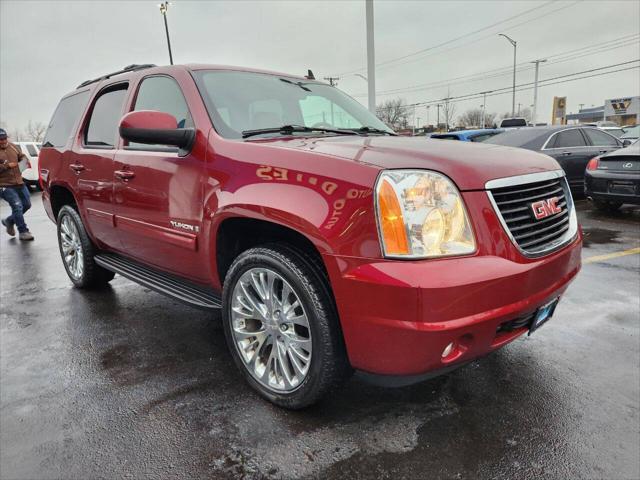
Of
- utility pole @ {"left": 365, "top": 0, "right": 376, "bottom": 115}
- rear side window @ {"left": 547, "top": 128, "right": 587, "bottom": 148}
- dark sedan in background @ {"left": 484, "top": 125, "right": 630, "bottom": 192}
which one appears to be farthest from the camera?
utility pole @ {"left": 365, "top": 0, "right": 376, "bottom": 115}

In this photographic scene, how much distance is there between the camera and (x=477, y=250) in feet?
6.30

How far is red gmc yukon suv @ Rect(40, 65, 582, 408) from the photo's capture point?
6.18 ft

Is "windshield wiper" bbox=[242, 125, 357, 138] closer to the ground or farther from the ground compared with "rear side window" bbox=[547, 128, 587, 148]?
farther from the ground

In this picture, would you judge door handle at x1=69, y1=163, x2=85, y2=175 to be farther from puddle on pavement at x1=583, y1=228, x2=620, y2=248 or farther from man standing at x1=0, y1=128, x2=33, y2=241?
puddle on pavement at x1=583, y1=228, x2=620, y2=248

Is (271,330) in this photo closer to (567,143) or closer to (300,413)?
(300,413)

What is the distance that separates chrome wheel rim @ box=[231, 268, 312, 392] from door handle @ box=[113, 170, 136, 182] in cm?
132

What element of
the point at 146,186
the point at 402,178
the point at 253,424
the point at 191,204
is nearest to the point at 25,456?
the point at 253,424

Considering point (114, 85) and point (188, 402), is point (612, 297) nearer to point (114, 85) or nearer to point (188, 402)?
point (188, 402)

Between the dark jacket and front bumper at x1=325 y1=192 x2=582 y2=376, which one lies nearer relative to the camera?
front bumper at x1=325 y1=192 x2=582 y2=376

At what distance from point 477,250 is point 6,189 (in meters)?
8.26

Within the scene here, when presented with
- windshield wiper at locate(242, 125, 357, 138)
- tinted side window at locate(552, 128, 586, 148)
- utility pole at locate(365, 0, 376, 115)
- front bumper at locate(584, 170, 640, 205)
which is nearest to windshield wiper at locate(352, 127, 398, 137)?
windshield wiper at locate(242, 125, 357, 138)

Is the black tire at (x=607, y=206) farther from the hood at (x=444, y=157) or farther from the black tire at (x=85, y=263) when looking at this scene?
the black tire at (x=85, y=263)

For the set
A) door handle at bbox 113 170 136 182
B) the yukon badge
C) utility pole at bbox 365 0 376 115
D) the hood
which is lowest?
the yukon badge

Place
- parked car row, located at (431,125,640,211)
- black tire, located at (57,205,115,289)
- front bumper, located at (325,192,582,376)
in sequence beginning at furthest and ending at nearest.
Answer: parked car row, located at (431,125,640,211) < black tire, located at (57,205,115,289) < front bumper, located at (325,192,582,376)
